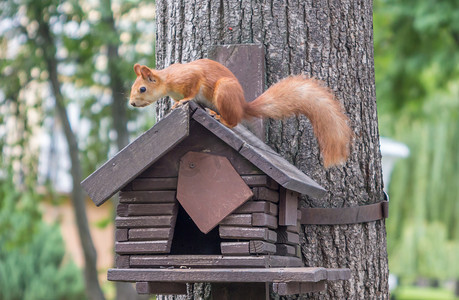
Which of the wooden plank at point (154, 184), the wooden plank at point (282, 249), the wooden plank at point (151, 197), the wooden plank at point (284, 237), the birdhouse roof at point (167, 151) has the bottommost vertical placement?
the wooden plank at point (282, 249)

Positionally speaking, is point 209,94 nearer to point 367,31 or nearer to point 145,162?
point 145,162

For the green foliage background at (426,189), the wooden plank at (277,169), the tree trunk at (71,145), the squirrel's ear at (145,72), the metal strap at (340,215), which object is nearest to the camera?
the wooden plank at (277,169)

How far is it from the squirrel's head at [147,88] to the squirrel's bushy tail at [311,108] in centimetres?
26

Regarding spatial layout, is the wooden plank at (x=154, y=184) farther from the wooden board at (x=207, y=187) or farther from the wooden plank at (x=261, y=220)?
the wooden plank at (x=261, y=220)

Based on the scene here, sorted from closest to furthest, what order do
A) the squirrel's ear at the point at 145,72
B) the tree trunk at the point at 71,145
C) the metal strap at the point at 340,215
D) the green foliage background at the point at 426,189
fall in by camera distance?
the squirrel's ear at the point at 145,72
the metal strap at the point at 340,215
the tree trunk at the point at 71,145
the green foliage background at the point at 426,189

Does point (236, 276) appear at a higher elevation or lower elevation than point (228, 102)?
lower

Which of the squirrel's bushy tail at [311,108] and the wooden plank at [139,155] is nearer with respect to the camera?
the wooden plank at [139,155]

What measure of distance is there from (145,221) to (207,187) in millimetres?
195

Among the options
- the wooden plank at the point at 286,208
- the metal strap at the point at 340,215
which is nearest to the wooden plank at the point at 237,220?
the wooden plank at the point at 286,208

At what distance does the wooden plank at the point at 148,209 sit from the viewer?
1.78 m

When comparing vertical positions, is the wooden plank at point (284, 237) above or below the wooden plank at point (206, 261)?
above

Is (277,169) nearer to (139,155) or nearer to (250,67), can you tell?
(139,155)

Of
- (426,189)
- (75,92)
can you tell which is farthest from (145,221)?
(426,189)

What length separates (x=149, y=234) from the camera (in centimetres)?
177
